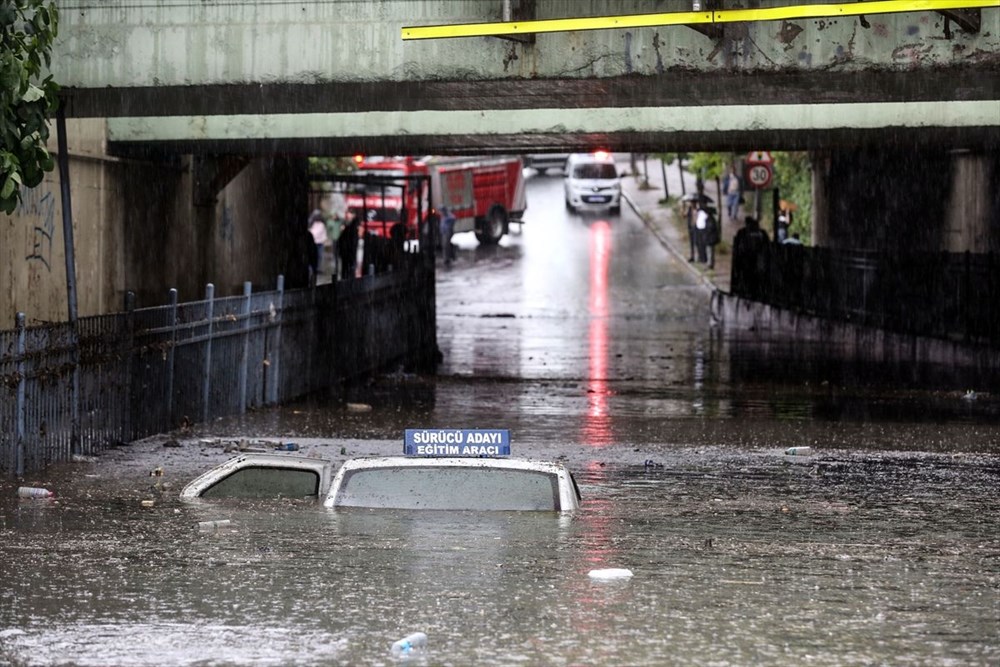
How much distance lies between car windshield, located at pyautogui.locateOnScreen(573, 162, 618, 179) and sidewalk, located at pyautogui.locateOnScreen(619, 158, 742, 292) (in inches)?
85.6

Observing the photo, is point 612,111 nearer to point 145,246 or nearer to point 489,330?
point 145,246

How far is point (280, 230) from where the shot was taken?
3136 cm

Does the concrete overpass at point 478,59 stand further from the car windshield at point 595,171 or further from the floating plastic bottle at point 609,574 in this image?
Result: the car windshield at point 595,171

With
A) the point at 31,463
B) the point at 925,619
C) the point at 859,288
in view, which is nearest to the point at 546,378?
the point at 859,288

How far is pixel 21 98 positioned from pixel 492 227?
144 feet

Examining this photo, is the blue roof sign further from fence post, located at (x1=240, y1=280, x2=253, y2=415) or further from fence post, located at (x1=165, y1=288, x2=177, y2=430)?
fence post, located at (x1=240, y1=280, x2=253, y2=415)

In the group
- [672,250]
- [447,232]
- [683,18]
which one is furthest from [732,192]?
[683,18]

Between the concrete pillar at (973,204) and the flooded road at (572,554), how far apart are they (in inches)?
418

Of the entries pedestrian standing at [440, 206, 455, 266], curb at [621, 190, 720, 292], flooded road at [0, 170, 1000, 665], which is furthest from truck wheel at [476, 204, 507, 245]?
flooded road at [0, 170, 1000, 665]

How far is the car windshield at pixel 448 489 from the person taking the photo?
10.6 metres

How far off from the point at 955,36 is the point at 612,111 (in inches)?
345

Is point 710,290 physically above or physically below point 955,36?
below

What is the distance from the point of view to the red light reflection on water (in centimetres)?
1877

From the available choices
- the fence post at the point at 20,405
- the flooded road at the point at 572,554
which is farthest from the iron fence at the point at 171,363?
the flooded road at the point at 572,554
